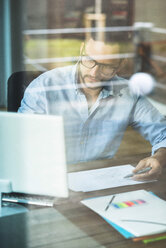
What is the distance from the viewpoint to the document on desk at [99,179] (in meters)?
1.12

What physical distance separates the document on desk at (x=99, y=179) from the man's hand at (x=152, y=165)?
0.03 meters

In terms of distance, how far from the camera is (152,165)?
1.30 meters

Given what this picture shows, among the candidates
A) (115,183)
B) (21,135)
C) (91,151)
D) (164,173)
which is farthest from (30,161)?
(91,151)

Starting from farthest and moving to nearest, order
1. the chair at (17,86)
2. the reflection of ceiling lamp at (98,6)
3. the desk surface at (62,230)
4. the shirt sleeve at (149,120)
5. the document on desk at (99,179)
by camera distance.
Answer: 1. the reflection of ceiling lamp at (98,6)
2. the shirt sleeve at (149,120)
3. the chair at (17,86)
4. the document on desk at (99,179)
5. the desk surface at (62,230)

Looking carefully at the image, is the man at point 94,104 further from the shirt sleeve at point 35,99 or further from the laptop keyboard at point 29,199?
the laptop keyboard at point 29,199

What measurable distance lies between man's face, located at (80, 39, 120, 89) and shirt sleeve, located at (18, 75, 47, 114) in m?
0.18

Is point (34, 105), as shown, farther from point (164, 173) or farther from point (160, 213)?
point (160, 213)

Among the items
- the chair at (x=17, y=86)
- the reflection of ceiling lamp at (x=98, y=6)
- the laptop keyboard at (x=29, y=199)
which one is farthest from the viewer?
the reflection of ceiling lamp at (x=98, y=6)

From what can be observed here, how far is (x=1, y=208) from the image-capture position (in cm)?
102

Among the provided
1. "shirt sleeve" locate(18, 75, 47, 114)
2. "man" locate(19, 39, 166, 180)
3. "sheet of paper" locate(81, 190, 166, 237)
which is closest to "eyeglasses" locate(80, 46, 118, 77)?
"man" locate(19, 39, 166, 180)

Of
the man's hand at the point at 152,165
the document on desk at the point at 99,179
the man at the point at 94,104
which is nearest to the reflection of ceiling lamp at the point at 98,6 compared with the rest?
the man at the point at 94,104

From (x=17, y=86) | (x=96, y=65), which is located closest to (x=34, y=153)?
(x=17, y=86)

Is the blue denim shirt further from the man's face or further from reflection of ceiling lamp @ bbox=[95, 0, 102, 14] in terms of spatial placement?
reflection of ceiling lamp @ bbox=[95, 0, 102, 14]

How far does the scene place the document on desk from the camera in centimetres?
112
